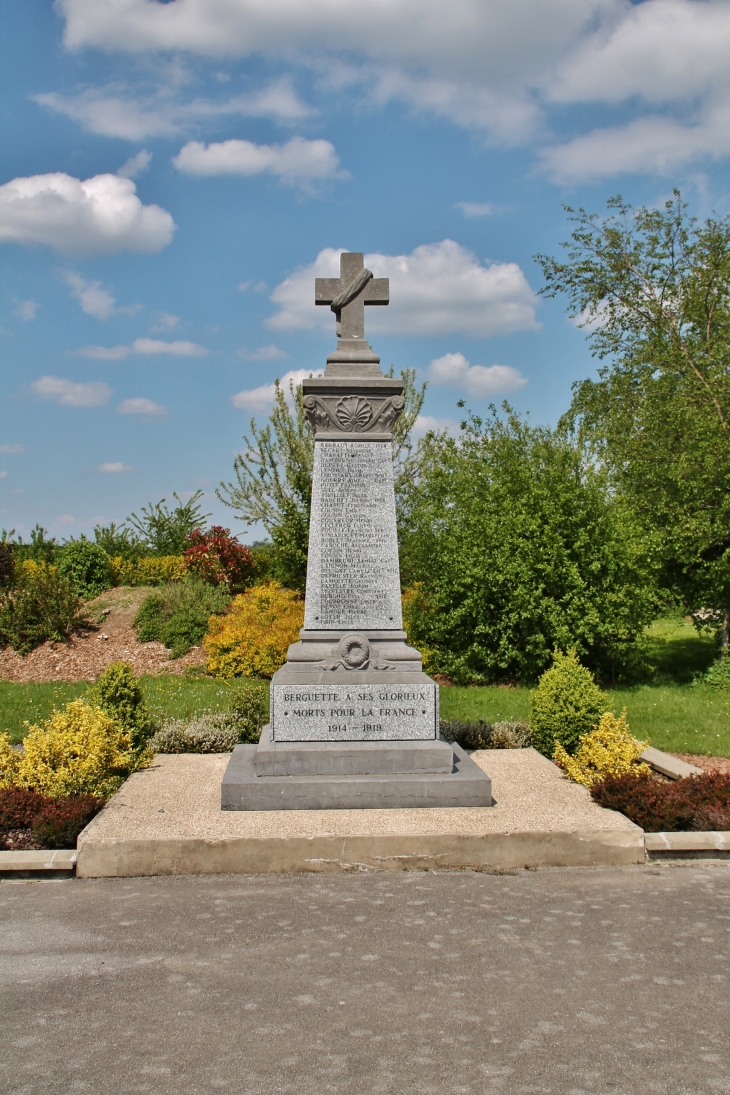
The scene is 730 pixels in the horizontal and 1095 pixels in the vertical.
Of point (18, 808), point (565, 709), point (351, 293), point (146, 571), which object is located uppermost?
point (351, 293)

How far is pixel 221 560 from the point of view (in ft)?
67.8

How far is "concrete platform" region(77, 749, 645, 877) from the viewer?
5.72 m

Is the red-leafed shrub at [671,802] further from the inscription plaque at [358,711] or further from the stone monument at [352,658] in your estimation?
the inscription plaque at [358,711]

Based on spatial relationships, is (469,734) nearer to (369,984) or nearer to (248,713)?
(248,713)

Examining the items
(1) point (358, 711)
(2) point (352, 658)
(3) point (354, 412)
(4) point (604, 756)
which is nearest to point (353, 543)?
(2) point (352, 658)

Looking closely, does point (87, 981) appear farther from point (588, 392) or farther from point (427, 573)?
point (588, 392)

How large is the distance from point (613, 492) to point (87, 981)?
14028 millimetres

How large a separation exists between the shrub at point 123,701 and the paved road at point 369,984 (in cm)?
315

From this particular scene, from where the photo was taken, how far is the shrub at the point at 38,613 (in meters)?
17.0

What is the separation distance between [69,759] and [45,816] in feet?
3.56

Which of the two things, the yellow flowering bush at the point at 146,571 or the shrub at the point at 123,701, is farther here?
the yellow flowering bush at the point at 146,571

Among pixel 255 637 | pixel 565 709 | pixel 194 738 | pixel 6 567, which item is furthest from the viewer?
pixel 6 567

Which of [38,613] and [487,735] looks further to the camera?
[38,613]

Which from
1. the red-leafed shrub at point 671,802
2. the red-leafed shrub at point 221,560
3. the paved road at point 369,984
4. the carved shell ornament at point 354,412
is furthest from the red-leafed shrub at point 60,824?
the red-leafed shrub at point 221,560
